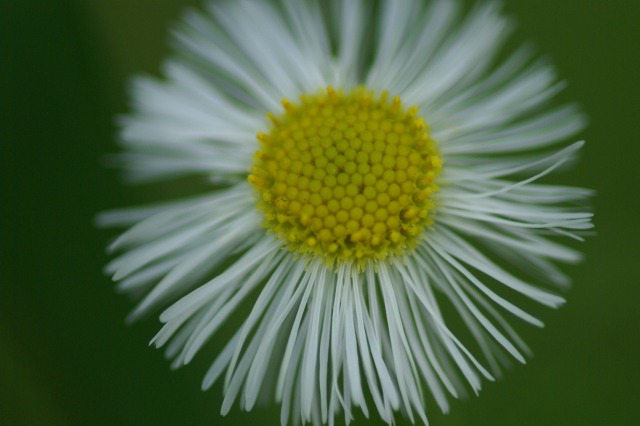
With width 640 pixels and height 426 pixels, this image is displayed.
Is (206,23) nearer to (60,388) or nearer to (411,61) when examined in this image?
(411,61)

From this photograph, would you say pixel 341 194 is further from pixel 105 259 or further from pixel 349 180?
pixel 105 259

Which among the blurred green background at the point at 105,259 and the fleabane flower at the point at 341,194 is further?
the blurred green background at the point at 105,259

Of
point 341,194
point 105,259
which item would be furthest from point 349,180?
point 105,259

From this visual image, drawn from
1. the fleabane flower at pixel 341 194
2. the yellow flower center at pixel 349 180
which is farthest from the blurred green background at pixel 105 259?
the yellow flower center at pixel 349 180

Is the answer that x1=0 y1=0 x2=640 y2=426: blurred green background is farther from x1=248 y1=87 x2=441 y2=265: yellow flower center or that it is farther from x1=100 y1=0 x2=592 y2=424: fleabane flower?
x1=248 y1=87 x2=441 y2=265: yellow flower center

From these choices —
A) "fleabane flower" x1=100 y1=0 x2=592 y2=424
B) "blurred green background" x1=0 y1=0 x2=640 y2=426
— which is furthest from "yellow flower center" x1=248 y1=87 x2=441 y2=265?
"blurred green background" x1=0 y1=0 x2=640 y2=426

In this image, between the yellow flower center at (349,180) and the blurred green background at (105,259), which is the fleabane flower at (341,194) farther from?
the blurred green background at (105,259)
